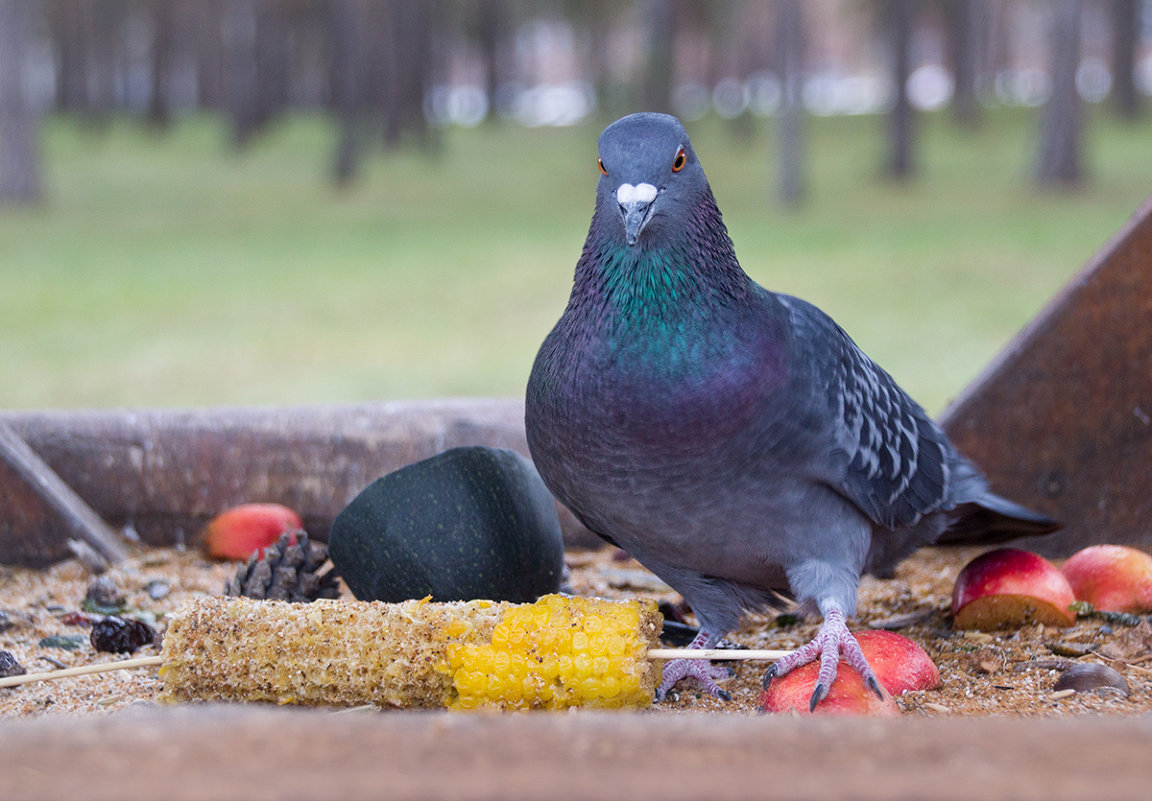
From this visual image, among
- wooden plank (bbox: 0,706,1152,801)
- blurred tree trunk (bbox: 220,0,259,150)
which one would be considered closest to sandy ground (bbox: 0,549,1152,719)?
wooden plank (bbox: 0,706,1152,801)

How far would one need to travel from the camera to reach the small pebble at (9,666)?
214 cm

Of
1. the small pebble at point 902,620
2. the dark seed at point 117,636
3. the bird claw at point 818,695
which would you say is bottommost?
the small pebble at point 902,620

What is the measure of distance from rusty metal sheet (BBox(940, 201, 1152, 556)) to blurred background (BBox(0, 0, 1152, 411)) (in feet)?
4.88

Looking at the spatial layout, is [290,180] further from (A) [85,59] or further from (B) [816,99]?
(B) [816,99]

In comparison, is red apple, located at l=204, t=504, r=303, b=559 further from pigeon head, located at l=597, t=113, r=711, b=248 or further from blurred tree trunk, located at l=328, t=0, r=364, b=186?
blurred tree trunk, located at l=328, t=0, r=364, b=186

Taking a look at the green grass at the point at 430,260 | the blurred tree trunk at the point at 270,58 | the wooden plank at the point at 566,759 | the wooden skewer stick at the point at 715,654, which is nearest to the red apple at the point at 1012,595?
the wooden skewer stick at the point at 715,654

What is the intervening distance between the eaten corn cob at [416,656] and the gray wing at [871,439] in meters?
0.49

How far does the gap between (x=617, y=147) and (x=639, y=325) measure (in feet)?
1.01

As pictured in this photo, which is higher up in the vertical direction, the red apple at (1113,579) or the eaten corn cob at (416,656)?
the eaten corn cob at (416,656)

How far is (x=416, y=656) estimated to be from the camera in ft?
6.13

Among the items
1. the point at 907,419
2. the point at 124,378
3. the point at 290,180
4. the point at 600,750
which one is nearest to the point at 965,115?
the point at 290,180

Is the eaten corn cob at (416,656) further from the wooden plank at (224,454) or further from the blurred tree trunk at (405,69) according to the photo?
the blurred tree trunk at (405,69)

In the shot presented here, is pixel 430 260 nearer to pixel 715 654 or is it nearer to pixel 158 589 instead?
pixel 158 589

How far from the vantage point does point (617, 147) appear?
1.97 meters
